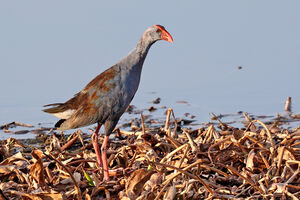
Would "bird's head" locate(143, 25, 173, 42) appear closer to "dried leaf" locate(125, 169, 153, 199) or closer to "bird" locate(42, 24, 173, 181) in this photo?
"bird" locate(42, 24, 173, 181)

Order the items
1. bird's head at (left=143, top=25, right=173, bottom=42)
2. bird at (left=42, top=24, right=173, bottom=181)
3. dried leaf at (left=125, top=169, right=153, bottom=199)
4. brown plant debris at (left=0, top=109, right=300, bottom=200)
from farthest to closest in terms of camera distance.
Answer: bird's head at (left=143, top=25, right=173, bottom=42) < bird at (left=42, top=24, right=173, bottom=181) < dried leaf at (left=125, top=169, right=153, bottom=199) < brown plant debris at (left=0, top=109, right=300, bottom=200)

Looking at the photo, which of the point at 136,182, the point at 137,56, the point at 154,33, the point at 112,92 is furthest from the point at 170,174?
the point at 154,33

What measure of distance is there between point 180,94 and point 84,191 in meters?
6.20

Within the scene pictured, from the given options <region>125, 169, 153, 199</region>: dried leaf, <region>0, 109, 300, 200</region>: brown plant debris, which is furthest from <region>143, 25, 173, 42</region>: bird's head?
<region>125, 169, 153, 199</region>: dried leaf

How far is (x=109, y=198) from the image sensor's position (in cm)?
343

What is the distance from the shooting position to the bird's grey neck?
17.1 ft

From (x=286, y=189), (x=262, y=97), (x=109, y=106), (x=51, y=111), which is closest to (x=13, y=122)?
(x=51, y=111)

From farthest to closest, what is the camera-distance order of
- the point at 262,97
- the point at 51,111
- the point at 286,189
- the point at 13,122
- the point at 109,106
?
the point at 262,97 < the point at 13,122 < the point at 51,111 < the point at 109,106 < the point at 286,189

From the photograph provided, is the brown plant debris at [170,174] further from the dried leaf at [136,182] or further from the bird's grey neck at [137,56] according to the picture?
the bird's grey neck at [137,56]

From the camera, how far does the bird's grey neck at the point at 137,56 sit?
5.21 m

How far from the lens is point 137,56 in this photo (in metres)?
5.25

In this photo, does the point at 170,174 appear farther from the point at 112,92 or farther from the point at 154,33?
the point at 154,33

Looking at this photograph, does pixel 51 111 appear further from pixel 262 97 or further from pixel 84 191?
pixel 262 97

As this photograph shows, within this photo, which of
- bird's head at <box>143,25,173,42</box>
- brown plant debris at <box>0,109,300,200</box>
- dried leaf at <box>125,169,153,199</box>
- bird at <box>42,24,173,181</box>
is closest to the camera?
brown plant debris at <box>0,109,300,200</box>
